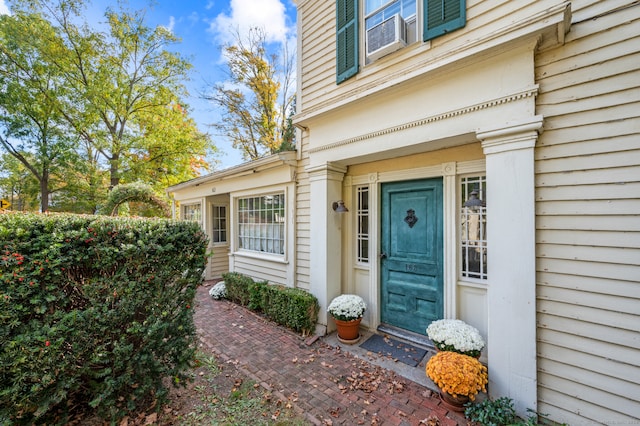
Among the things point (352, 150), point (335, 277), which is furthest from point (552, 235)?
point (335, 277)

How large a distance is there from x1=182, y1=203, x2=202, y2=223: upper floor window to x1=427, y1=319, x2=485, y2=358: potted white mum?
7.57m

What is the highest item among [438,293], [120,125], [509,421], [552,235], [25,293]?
[120,125]

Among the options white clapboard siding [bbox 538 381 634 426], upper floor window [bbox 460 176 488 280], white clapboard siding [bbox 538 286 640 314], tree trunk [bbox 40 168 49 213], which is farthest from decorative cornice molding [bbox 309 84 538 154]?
tree trunk [bbox 40 168 49 213]

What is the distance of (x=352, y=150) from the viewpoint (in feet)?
12.2

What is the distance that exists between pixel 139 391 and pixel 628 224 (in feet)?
14.3

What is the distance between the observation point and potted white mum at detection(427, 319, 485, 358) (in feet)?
8.67

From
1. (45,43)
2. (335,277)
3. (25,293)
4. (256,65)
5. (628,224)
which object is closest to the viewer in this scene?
(25,293)

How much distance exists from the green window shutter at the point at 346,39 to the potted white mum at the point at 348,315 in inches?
136

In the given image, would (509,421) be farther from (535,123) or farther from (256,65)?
(256,65)

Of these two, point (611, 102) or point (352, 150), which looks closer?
point (611, 102)

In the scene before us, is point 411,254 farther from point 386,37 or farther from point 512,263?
point 386,37

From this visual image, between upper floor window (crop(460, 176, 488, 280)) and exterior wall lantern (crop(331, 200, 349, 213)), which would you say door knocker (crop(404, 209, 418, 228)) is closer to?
upper floor window (crop(460, 176, 488, 280))

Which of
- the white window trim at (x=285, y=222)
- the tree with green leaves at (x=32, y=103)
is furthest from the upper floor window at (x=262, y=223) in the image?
the tree with green leaves at (x=32, y=103)

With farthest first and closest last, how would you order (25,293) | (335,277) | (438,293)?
1. (335,277)
2. (438,293)
3. (25,293)
